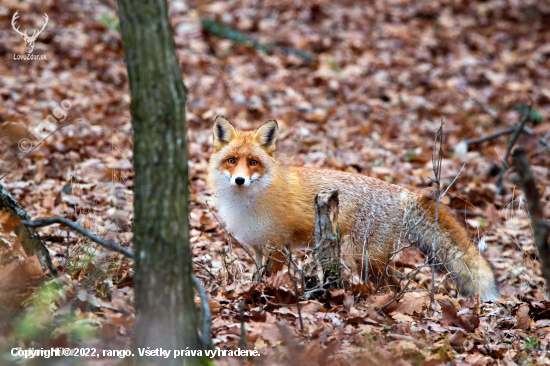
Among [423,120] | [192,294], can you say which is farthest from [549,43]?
[192,294]

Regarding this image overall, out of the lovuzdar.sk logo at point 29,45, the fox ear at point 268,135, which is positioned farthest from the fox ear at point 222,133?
the lovuzdar.sk logo at point 29,45

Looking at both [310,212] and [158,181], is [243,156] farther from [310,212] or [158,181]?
[158,181]

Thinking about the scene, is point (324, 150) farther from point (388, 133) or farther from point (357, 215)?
point (357, 215)

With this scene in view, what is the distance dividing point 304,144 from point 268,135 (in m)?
3.63

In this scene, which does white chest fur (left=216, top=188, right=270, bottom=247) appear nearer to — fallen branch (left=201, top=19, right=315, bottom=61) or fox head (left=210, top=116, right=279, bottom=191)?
fox head (left=210, top=116, right=279, bottom=191)

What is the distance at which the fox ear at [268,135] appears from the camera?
5870mm

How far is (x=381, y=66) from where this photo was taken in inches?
531

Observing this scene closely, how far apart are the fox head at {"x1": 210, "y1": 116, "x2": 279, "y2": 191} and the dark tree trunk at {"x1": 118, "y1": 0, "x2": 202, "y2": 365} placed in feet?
7.80

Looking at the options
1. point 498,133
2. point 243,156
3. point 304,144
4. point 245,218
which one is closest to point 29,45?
point 304,144

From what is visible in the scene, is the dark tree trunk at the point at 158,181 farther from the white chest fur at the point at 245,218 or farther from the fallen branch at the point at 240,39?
the fallen branch at the point at 240,39

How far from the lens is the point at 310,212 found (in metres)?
6.00

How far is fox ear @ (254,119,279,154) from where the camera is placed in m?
5.87

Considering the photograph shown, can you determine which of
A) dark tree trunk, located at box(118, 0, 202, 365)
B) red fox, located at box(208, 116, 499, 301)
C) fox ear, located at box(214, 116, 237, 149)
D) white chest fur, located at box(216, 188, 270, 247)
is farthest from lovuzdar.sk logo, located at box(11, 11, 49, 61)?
dark tree trunk, located at box(118, 0, 202, 365)

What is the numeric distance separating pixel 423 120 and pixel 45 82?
8.28 m
